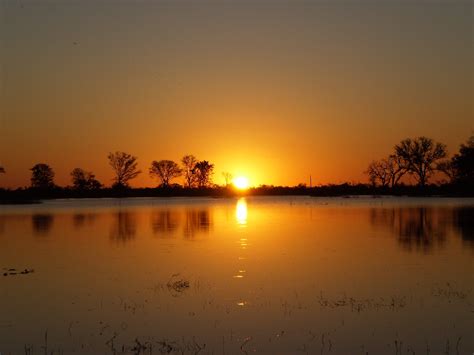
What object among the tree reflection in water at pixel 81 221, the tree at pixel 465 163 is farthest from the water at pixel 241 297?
the tree at pixel 465 163

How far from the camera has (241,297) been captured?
14.2 metres

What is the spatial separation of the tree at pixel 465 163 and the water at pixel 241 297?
80.7m

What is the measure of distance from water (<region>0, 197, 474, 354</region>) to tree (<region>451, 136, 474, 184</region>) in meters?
80.7

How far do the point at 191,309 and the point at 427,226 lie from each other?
89.9ft

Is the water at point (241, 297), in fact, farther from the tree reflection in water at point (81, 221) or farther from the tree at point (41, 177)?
the tree at point (41, 177)

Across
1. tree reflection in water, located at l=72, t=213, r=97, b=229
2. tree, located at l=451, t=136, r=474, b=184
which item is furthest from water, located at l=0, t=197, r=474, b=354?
tree, located at l=451, t=136, r=474, b=184

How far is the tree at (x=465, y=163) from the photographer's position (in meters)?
99.8

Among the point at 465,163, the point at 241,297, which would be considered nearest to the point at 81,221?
the point at 241,297

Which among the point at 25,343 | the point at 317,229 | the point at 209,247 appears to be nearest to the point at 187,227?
the point at 317,229

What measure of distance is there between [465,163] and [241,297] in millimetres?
98246

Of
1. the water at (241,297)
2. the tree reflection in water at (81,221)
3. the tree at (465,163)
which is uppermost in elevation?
the tree at (465,163)

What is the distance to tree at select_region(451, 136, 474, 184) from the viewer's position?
327 feet

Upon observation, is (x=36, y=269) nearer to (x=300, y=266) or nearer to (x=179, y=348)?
(x=300, y=266)

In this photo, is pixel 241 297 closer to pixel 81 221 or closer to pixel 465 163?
pixel 81 221
